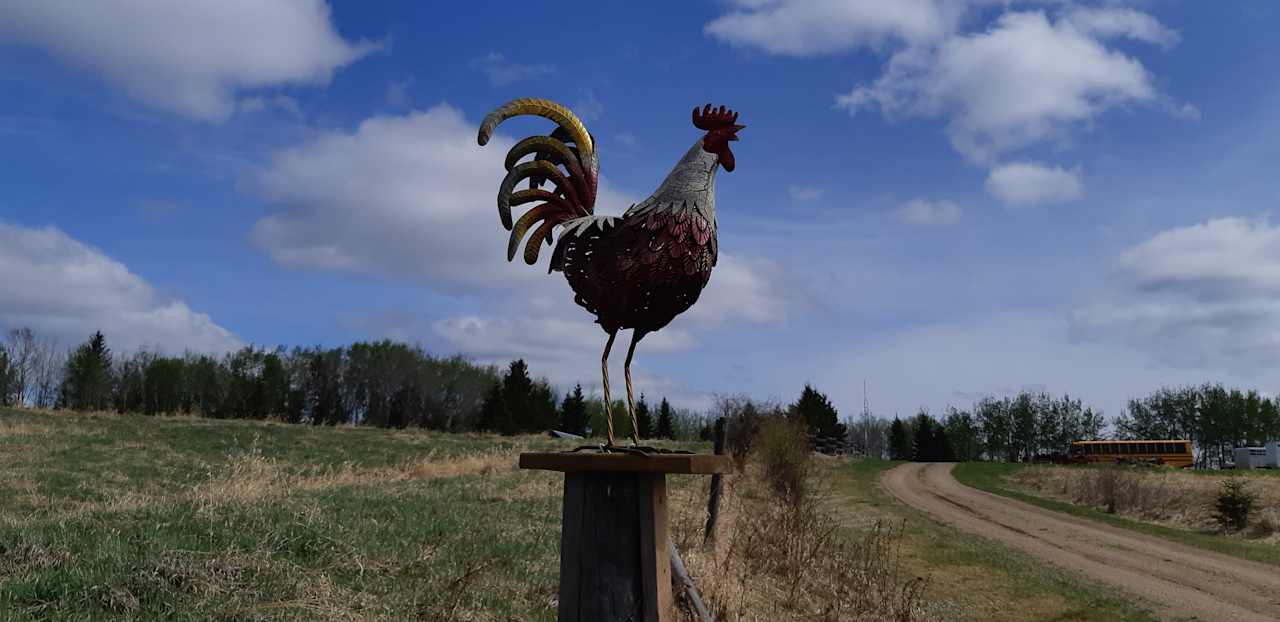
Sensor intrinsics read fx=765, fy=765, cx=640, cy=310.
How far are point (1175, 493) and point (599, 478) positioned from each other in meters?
29.3

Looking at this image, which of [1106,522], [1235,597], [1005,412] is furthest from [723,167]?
[1005,412]

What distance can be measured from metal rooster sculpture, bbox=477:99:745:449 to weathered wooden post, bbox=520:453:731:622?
34 cm

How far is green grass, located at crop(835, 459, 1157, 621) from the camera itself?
10.1 metres

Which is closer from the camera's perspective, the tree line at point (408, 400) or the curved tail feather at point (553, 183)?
the curved tail feather at point (553, 183)

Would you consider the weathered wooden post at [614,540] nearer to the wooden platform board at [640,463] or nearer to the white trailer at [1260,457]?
the wooden platform board at [640,463]

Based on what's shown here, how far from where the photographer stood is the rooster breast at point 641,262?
143 inches

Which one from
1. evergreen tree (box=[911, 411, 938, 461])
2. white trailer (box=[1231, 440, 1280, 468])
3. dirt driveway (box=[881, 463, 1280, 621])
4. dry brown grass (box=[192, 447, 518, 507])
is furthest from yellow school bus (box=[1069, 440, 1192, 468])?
dry brown grass (box=[192, 447, 518, 507])

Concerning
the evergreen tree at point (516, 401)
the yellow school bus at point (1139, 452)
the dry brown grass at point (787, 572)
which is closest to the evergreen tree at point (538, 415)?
the evergreen tree at point (516, 401)

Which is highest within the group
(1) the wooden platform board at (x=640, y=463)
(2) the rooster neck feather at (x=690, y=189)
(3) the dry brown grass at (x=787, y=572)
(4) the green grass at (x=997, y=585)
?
(2) the rooster neck feather at (x=690, y=189)

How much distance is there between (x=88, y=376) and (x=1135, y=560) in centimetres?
6681

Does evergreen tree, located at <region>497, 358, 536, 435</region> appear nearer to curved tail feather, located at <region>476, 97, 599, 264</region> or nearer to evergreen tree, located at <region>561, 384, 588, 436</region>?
evergreen tree, located at <region>561, 384, 588, 436</region>

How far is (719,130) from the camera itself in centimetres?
414

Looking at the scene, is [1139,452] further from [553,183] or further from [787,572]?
[553,183]

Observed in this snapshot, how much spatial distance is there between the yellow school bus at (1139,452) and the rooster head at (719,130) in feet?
166
